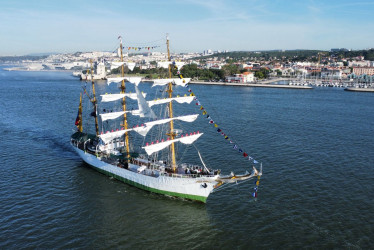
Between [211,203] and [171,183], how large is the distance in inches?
125

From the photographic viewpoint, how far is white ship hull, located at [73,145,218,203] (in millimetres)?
21484

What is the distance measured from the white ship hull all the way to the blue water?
573 millimetres

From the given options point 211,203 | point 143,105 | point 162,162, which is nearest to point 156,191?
point 162,162

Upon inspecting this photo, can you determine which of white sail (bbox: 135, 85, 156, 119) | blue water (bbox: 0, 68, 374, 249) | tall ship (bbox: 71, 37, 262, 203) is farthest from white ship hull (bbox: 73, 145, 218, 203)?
white sail (bbox: 135, 85, 156, 119)

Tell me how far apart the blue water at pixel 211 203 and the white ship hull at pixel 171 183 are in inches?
22.6

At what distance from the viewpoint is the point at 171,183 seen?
22.4 metres

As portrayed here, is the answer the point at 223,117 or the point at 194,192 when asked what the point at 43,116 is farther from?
the point at 194,192

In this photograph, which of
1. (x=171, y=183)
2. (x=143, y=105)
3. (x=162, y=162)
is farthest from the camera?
(x=143, y=105)

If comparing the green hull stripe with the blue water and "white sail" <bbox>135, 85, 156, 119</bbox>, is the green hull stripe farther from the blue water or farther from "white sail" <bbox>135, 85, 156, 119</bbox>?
"white sail" <bbox>135, 85, 156, 119</bbox>

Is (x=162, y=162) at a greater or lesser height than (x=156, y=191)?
greater

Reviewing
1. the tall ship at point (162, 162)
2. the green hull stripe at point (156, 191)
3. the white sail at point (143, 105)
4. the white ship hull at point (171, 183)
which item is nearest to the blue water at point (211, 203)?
the green hull stripe at point (156, 191)

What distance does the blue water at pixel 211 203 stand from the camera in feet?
59.0

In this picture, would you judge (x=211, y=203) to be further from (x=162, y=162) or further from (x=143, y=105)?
(x=143, y=105)

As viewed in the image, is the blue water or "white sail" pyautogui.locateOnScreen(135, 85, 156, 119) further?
"white sail" pyautogui.locateOnScreen(135, 85, 156, 119)
